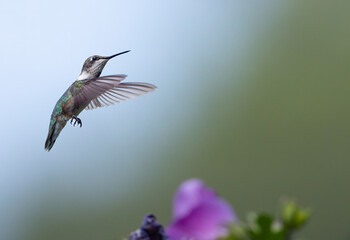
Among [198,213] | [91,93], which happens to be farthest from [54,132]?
[198,213]

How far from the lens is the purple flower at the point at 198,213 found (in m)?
1.20

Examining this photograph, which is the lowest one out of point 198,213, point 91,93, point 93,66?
point 198,213

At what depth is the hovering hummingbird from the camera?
14.1 feet

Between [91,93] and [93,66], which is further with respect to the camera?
[93,66]

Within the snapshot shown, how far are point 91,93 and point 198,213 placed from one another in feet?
10.6

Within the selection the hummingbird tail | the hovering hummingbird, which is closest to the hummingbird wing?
the hovering hummingbird

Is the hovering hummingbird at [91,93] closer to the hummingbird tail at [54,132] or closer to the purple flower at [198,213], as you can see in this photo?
the hummingbird tail at [54,132]

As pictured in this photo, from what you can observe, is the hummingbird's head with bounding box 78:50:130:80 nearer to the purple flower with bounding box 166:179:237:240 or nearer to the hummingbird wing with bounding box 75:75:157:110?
the hummingbird wing with bounding box 75:75:157:110

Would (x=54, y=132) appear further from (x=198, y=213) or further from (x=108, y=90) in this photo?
(x=198, y=213)

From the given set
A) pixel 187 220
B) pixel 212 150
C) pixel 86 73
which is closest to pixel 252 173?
pixel 212 150

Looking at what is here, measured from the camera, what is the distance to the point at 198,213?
1.22 m

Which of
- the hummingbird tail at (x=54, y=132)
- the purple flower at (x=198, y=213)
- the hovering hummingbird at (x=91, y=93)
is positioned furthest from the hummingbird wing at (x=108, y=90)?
the purple flower at (x=198, y=213)

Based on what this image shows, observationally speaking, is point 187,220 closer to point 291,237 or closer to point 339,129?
point 291,237

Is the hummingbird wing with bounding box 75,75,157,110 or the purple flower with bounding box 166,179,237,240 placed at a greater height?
the hummingbird wing with bounding box 75,75,157,110
